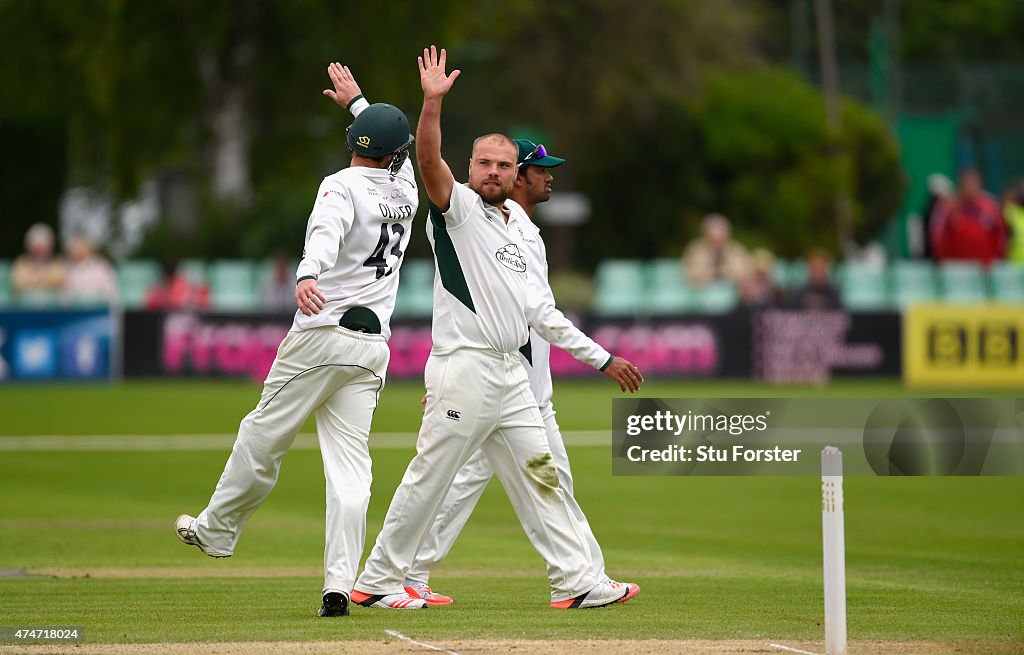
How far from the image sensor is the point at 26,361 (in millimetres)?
26500

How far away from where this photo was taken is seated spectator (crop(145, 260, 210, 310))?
90.1ft

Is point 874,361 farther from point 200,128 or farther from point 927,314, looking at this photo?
point 200,128

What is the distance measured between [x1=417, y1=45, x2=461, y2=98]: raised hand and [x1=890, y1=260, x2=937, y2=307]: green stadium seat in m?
23.2

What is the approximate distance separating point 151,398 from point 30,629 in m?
16.8

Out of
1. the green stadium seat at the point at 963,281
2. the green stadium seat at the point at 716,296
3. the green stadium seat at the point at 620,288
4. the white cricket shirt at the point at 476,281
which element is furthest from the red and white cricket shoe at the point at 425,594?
the green stadium seat at the point at 963,281

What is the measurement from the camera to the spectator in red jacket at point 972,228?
30.5m

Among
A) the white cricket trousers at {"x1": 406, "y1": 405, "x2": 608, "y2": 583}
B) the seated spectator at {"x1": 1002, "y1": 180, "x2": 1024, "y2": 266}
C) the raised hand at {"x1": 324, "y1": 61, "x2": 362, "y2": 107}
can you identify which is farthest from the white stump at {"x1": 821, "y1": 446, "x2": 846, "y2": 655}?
the seated spectator at {"x1": 1002, "y1": 180, "x2": 1024, "y2": 266}

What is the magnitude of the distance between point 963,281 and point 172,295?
13.4 m

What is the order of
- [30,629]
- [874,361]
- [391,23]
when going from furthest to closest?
[391,23] → [874,361] → [30,629]

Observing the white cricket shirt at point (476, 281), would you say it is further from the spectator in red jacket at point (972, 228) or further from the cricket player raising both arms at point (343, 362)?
the spectator in red jacket at point (972, 228)

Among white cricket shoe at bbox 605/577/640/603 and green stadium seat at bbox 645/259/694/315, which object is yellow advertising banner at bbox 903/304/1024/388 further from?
white cricket shoe at bbox 605/577/640/603

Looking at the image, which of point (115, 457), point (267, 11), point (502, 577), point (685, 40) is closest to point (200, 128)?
point (267, 11)

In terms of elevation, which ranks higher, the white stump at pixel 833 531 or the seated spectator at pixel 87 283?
the seated spectator at pixel 87 283

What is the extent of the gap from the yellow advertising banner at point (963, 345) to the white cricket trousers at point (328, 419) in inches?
810
